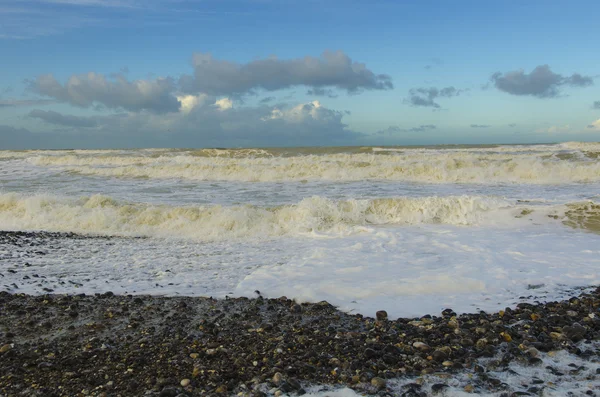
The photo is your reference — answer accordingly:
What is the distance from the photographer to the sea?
6.78 metres

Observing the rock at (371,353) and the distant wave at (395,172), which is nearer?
the rock at (371,353)

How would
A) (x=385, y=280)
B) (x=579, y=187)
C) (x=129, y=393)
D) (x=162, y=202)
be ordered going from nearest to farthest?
(x=129, y=393) < (x=385, y=280) < (x=162, y=202) < (x=579, y=187)

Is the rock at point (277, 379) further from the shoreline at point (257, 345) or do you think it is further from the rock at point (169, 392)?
the rock at point (169, 392)

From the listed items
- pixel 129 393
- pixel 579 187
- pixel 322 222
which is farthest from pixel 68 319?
pixel 579 187

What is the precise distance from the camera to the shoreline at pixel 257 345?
12.6 ft

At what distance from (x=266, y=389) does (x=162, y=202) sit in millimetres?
12566

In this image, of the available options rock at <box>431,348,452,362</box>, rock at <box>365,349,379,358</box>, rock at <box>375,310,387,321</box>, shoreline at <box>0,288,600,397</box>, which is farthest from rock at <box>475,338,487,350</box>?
rock at <box>375,310,387,321</box>

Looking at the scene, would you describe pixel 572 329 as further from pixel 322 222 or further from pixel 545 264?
pixel 322 222

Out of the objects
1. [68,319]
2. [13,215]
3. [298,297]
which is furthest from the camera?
[13,215]

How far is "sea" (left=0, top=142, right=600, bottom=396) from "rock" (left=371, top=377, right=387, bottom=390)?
32cm

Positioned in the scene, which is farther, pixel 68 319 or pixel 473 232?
pixel 473 232

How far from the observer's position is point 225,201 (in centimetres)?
1572

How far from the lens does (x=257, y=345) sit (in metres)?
4.71

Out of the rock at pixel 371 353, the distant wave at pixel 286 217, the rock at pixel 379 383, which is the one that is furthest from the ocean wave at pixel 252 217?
the rock at pixel 379 383
